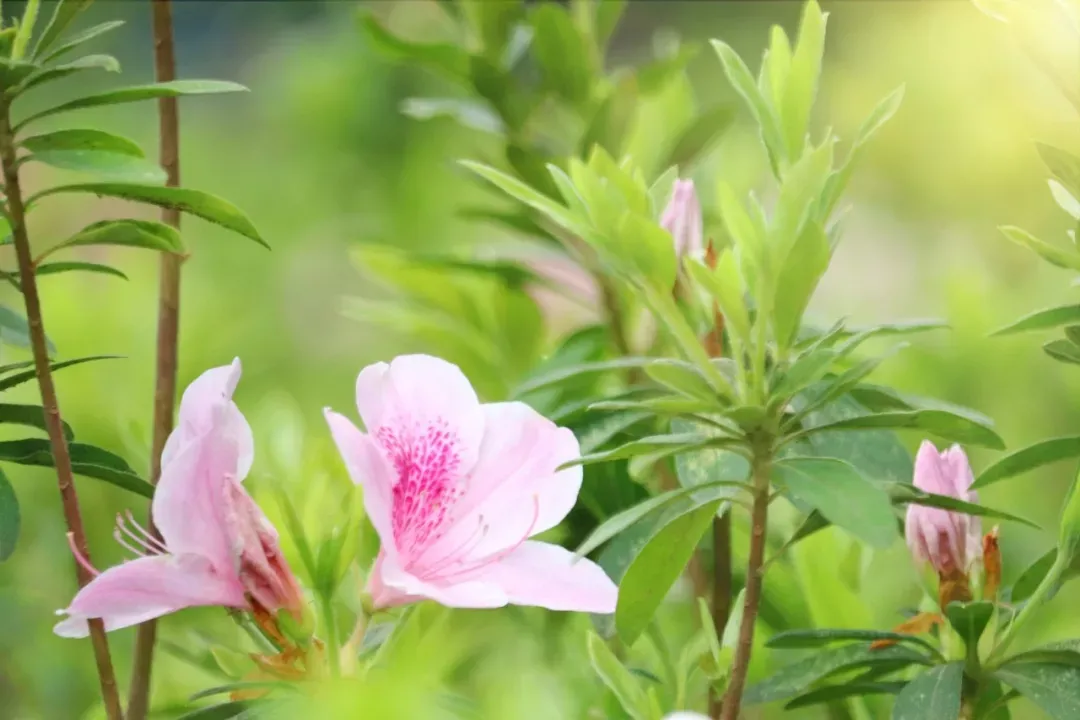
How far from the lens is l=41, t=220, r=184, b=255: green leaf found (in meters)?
0.47

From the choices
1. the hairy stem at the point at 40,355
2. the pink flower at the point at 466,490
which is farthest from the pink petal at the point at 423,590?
the hairy stem at the point at 40,355

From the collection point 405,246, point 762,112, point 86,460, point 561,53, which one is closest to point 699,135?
point 561,53

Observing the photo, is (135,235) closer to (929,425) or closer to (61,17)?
(61,17)

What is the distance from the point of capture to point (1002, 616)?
1.88ft

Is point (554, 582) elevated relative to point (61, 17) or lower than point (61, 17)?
lower

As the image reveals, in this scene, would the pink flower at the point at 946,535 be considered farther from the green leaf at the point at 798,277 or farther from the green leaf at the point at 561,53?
the green leaf at the point at 561,53

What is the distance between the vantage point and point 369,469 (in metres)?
0.43

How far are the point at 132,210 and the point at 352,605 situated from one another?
4.16ft

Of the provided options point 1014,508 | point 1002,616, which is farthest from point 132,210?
point 1002,616

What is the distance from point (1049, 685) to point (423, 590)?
0.83 ft

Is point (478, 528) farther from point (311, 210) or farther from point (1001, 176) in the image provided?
point (311, 210)

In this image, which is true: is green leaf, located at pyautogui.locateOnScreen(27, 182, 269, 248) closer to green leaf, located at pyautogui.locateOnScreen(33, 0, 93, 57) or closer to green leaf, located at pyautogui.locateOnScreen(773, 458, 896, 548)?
green leaf, located at pyautogui.locateOnScreen(33, 0, 93, 57)

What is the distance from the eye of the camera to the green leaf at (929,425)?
43 centimetres

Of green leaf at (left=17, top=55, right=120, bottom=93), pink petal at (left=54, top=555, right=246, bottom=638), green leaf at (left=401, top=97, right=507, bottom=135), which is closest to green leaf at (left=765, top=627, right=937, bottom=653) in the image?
pink petal at (left=54, top=555, right=246, bottom=638)
